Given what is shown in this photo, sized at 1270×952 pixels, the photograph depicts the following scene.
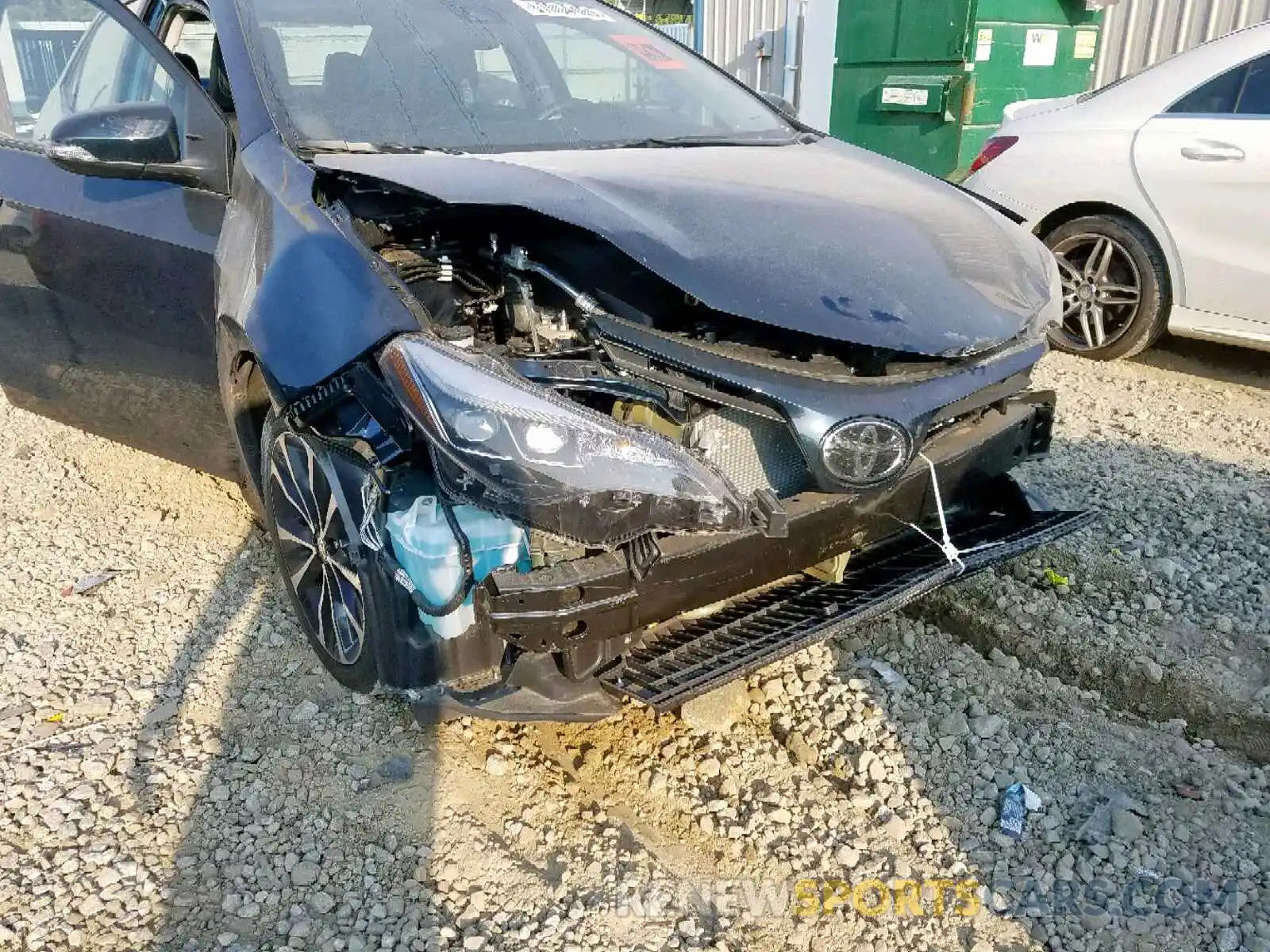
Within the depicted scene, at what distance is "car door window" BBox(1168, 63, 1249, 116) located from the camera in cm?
470

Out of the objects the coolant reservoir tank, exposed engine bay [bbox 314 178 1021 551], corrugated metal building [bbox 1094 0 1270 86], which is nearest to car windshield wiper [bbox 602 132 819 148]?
exposed engine bay [bbox 314 178 1021 551]

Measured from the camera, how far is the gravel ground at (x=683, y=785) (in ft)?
6.65

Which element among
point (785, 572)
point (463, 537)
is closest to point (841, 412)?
point (785, 572)

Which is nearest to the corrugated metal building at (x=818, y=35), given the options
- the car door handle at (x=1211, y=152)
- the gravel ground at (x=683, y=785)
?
the car door handle at (x=1211, y=152)

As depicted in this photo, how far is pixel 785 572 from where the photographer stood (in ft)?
7.27

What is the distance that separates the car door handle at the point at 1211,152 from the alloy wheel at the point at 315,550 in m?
4.28

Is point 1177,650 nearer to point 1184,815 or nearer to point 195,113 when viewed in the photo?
point 1184,815

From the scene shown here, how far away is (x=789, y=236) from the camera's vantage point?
2289mm

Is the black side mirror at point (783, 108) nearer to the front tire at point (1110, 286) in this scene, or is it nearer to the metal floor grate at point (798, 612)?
the metal floor grate at point (798, 612)

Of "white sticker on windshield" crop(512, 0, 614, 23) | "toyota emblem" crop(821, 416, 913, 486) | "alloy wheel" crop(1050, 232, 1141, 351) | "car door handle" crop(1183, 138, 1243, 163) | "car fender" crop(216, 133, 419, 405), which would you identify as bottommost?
"alloy wheel" crop(1050, 232, 1141, 351)

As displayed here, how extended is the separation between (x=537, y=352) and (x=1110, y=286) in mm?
3906

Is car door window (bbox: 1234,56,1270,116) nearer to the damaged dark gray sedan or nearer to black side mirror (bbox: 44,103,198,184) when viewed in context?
the damaged dark gray sedan

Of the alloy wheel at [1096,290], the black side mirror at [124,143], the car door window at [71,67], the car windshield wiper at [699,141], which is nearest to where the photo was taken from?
the black side mirror at [124,143]

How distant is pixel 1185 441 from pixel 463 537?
3.45 m
